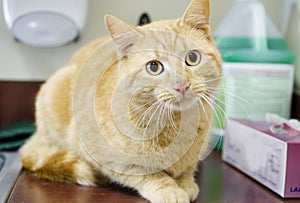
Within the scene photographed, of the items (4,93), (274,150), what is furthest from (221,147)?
(4,93)

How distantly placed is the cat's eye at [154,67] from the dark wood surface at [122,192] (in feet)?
0.93

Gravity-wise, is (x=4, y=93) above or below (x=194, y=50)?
below

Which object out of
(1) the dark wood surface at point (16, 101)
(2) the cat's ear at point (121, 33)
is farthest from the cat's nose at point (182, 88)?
(1) the dark wood surface at point (16, 101)

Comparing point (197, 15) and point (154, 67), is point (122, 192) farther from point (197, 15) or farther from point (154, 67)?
point (197, 15)

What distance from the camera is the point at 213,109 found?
0.97 m

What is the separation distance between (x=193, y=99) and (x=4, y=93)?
2.94 ft

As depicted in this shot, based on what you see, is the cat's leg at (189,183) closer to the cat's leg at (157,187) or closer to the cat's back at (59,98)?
the cat's leg at (157,187)

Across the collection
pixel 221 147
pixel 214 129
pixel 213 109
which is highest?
pixel 213 109

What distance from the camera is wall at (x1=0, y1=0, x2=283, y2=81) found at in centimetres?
146

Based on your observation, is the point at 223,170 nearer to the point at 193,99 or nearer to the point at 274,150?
the point at 274,150

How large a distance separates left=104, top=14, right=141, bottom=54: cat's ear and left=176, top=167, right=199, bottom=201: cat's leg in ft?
1.06

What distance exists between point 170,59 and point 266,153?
1.19 feet

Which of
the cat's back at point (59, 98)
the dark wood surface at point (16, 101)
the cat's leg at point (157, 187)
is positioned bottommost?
the dark wood surface at point (16, 101)

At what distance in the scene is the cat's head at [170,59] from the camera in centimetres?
82
